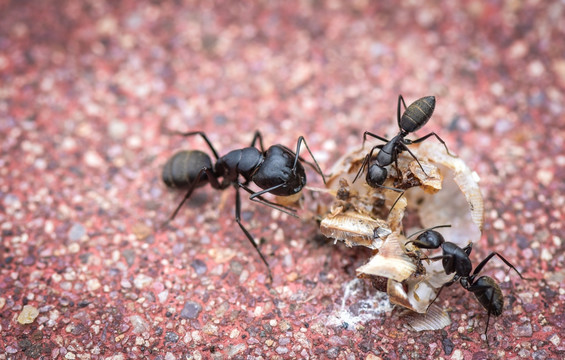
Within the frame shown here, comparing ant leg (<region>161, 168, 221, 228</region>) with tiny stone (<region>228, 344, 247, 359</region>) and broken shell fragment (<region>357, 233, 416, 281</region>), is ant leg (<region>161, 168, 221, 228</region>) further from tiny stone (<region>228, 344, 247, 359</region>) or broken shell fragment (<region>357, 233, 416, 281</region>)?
broken shell fragment (<region>357, 233, 416, 281</region>)

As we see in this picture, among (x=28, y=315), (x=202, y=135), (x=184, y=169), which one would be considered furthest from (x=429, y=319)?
(x=28, y=315)

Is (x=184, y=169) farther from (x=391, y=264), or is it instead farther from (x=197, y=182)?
(x=391, y=264)

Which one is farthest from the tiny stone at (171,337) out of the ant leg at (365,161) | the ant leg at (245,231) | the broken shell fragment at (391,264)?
the ant leg at (365,161)

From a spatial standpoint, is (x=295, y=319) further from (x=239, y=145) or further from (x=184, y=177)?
(x=239, y=145)

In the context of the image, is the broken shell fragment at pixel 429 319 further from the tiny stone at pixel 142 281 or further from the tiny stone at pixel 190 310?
the tiny stone at pixel 142 281

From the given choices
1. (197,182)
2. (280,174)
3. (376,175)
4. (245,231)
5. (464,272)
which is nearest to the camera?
(464,272)

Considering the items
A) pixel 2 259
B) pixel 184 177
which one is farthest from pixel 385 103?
pixel 2 259
